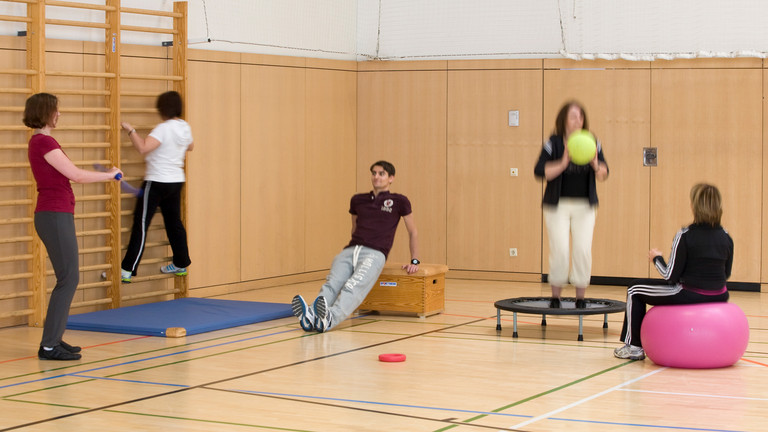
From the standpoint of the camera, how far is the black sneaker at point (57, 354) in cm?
643

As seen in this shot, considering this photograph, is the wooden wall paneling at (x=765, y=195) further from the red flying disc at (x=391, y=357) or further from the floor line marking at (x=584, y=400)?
the red flying disc at (x=391, y=357)

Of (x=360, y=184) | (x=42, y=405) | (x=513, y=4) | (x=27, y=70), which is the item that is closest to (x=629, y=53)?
(x=513, y=4)

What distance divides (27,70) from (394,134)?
4.85 metres

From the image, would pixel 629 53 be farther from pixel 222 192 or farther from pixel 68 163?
pixel 68 163

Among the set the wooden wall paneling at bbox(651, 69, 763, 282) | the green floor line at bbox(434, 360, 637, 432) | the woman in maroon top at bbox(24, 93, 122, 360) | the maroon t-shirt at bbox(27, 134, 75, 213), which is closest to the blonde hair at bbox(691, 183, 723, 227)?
the green floor line at bbox(434, 360, 637, 432)

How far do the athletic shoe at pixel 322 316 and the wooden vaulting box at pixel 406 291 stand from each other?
0.94m

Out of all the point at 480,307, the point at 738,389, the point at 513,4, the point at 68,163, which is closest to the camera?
the point at 738,389

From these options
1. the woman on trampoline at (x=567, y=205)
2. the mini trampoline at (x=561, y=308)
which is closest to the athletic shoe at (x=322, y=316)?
the mini trampoline at (x=561, y=308)

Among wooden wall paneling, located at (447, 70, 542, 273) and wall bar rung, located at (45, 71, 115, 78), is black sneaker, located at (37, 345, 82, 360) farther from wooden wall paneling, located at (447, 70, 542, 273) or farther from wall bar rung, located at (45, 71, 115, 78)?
wooden wall paneling, located at (447, 70, 542, 273)

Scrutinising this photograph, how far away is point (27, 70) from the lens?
7680 mm

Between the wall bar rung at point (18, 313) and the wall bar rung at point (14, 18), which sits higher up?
the wall bar rung at point (14, 18)

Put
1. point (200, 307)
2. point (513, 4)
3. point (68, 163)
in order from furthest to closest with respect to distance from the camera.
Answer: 1. point (513, 4)
2. point (200, 307)
3. point (68, 163)

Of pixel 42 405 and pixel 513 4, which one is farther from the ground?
pixel 513 4

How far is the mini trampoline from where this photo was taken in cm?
706
